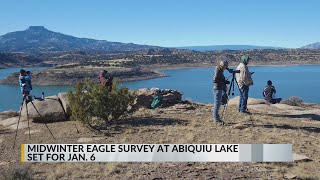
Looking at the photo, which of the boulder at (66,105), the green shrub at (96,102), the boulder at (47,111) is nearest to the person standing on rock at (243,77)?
the green shrub at (96,102)

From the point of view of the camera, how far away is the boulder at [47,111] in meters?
12.2

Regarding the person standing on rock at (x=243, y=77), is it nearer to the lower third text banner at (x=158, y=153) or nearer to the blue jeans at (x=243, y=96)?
the blue jeans at (x=243, y=96)

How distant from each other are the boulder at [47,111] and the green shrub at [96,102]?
43.6 inches

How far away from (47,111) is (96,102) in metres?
1.96

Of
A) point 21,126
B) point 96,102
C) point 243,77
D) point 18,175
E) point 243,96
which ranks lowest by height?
point 21,126

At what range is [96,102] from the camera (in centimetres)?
1132

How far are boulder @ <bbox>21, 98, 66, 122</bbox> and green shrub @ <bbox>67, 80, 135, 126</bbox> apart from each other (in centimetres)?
111

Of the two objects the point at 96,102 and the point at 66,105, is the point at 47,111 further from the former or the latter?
the point at 96,102

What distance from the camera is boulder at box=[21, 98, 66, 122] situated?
480 inches

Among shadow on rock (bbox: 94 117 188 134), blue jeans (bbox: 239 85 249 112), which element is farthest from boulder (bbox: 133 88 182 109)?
blue jeans (bbox: 239 85 249 112)

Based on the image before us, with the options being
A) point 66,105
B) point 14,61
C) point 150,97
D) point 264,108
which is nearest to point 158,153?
point 66,105

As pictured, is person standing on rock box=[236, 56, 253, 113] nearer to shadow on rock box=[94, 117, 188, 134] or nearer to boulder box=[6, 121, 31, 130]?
shadow on rock box=[94, 117, 188, 134]

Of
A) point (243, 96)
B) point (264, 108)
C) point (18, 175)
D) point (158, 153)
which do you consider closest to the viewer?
point (18, 175)

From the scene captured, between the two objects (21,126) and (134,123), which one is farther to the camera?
(21,126)
